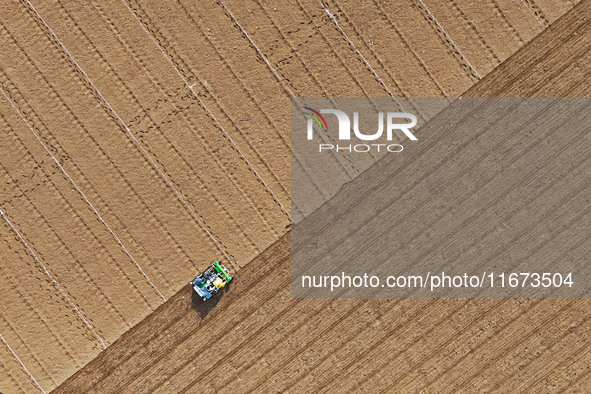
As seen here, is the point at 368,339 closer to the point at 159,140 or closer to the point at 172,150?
the point at 172,150

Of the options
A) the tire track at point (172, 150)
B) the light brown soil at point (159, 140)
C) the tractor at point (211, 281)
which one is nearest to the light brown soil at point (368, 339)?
the light brown soil at point (159, 140)

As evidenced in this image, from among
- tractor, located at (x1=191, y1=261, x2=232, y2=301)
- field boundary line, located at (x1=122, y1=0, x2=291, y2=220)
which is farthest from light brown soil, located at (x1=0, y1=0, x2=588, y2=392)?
tractor, located at (x1=191, y1=261, x2=232, y2=301)

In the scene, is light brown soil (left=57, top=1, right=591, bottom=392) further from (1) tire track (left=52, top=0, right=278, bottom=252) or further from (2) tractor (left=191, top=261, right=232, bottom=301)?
(1) tire track (left=52, top=0, right=278, bottom=252)

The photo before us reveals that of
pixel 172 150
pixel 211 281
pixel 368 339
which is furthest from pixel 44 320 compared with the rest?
pixel 368 339

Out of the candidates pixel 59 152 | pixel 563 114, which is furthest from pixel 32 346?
pixel 563 114

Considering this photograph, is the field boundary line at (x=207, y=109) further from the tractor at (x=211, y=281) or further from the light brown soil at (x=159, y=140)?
the tractor at (x=211, y=281)

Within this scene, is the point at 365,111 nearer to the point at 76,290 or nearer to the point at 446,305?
the point at 446,305
